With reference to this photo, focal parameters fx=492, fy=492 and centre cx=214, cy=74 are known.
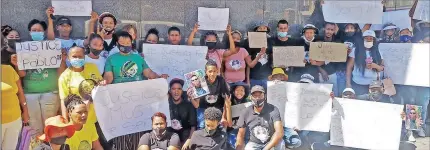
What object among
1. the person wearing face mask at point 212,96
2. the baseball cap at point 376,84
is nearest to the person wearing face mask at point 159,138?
the person wearing face mask at point 212,96

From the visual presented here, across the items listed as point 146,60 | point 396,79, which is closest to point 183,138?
point 146,60

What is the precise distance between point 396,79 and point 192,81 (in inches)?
106

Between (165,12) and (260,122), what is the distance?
5.46 feet

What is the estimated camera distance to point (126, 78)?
17.7ft

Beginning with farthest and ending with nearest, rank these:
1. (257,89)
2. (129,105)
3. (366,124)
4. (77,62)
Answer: (366,124) → (257,89) → (129,105) → (77,62)

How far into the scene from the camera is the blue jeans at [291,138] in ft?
19.3

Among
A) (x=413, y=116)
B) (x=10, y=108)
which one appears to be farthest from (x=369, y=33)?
(x=10, y=108)

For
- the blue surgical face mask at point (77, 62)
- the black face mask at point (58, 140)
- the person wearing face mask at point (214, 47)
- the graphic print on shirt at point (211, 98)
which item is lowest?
the black face mask at point (58, 140)

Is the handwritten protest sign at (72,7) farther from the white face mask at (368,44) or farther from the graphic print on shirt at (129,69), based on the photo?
the white face mask at (368,44)

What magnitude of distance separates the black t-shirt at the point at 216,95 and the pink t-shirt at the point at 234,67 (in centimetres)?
27

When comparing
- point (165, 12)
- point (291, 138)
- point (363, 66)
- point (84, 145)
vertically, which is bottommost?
point (291, 138)

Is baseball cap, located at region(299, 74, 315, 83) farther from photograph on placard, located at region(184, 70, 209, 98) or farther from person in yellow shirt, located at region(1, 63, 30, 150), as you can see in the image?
person in yellow shirt, located at region(1, 63, 30, 150)

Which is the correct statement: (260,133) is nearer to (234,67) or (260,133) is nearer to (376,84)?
(234,67)

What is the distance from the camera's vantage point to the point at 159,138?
5105 mm
